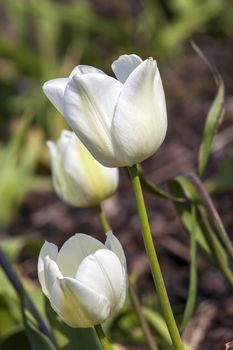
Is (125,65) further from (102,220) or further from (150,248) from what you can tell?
(102,220)

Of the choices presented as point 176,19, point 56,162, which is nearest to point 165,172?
point 176,19

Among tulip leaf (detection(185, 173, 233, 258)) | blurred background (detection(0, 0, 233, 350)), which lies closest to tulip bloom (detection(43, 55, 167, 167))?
tulip leaf (detection(185, 173, 233, 258))

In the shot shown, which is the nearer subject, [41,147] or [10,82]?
[41,147]

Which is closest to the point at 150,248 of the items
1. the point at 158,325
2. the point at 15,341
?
the point at 15,341

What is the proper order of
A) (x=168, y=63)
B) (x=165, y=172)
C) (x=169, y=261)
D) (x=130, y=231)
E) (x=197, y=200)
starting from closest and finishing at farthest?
1. (x=197, y=200)
2. (x=169, y=261)
3. (x=130, y=231)
4. (x=165, y=172)
5. (x=168, y=63)

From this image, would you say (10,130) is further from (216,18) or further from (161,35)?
(216,18)

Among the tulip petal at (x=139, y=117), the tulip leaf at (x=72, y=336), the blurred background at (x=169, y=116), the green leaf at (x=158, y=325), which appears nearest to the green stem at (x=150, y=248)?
the tulip petal at (x=139, y=117)

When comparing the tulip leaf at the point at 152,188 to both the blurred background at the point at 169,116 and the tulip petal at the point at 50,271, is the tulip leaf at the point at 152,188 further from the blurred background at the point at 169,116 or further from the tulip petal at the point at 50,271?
the blurred background at the point at 169,116
